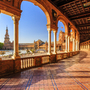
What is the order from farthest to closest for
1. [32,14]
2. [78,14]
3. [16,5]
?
[32,14] → [78,14] → [16,5]

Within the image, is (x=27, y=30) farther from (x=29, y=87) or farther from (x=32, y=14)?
(x=29, y=87)

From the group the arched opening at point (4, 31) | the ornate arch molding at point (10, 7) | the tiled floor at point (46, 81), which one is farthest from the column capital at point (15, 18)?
the tiled floor at point (46, 81)

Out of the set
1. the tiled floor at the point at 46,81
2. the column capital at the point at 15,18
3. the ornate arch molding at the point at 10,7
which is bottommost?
the tiled floor at the point at 46,81

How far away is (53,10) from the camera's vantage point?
7.97 meters

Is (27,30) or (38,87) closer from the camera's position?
(38,87)

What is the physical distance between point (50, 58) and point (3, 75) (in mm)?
4415

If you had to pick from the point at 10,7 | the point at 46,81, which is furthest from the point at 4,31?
the point at 46,81

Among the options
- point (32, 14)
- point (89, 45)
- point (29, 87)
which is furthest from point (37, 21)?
point (29, 87)

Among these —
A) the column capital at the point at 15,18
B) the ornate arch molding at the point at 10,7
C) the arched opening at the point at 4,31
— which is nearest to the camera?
the ornate arch molding at the point at 10,7

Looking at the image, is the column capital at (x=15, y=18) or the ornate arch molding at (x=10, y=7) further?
the column capital at (x=15, y=18)

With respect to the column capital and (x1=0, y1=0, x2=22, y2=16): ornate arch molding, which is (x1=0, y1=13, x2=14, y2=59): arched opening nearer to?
(x1=0, y1=0, x2=22, y2=16): ornate arch molding

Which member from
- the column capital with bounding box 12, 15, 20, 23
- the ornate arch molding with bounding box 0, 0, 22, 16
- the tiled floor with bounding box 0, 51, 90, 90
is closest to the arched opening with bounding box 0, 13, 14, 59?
the ornate arch molding with bounding box 0, 0, 22, 16

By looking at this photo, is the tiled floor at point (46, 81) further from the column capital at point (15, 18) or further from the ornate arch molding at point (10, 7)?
the ornate arch molding at point (10, 7)

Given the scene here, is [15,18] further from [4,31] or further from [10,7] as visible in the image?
[4,31]
